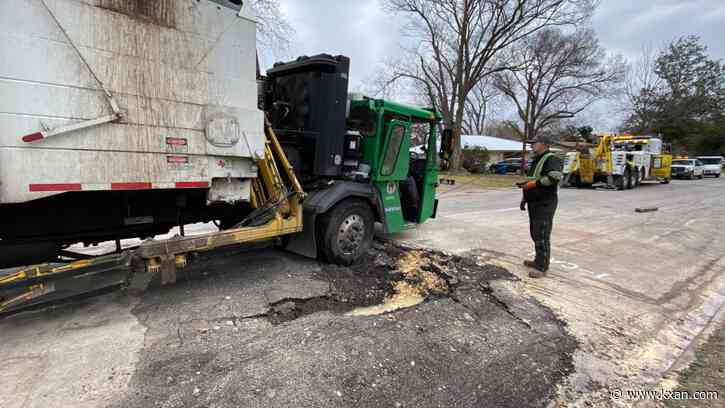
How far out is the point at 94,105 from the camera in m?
2.74

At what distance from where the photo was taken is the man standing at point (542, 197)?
4.54 m

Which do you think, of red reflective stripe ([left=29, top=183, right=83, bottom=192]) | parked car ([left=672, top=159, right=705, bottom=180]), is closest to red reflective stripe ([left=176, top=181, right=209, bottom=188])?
red reflective stripe ([left=29, top=183, right=83, bottom=192])

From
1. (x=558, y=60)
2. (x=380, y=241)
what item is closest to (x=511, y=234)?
(x=380, y=241)

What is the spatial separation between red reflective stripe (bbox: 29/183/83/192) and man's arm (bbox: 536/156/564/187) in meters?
4.60

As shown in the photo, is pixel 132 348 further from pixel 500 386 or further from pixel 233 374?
pixel 500 386

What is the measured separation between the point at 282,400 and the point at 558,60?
34.8m

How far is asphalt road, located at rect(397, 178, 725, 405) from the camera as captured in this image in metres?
2.89

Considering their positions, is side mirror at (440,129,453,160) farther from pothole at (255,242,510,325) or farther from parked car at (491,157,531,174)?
parked car at (491,157,531,174)

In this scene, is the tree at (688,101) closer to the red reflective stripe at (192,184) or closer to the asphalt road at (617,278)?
the asphalt road at (617,278)

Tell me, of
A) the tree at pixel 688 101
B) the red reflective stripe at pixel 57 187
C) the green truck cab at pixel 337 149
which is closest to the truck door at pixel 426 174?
the green truck cab at pixel 337 149

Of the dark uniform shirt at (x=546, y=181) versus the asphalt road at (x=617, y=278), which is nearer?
the asphalt road at (x=617, y=278)

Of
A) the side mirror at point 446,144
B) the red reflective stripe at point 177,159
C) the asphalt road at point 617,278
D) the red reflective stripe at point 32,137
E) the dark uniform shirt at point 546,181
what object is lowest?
the asphalt road at point 617,278

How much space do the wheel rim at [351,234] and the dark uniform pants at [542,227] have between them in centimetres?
216

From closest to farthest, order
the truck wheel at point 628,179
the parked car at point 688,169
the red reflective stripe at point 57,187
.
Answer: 1. the red reflective stripe at point 57,187
2. the truck wheel at point 628,179
3. the parked car at point 688,169
